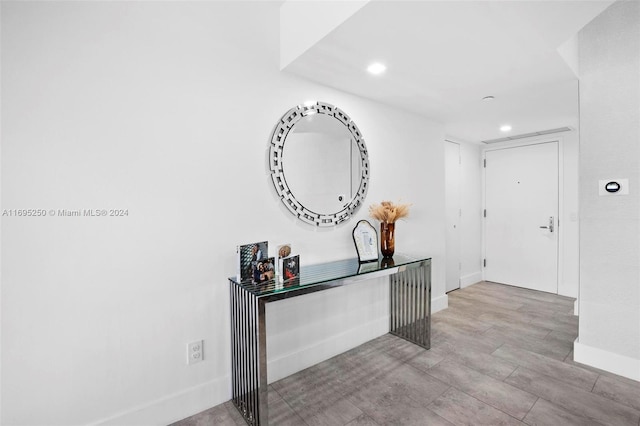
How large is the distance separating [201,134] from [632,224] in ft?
9.67

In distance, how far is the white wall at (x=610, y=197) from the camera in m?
2.12

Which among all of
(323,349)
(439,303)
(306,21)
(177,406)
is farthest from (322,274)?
(439,303)

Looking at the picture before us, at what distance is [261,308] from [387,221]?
1395 millimetres

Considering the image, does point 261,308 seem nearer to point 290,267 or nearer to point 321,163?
point 290,267

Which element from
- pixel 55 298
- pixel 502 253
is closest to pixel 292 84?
pixel 55 298

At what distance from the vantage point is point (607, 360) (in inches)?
88.4

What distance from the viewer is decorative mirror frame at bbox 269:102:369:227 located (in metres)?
2.14

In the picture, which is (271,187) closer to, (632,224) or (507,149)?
(632,224)

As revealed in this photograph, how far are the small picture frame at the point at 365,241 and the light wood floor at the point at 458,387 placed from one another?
0.80 metres

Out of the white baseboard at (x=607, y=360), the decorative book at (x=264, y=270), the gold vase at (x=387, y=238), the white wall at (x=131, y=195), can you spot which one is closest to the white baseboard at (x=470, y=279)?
the white baseboard at (x=607, y=360)

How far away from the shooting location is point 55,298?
1.45m

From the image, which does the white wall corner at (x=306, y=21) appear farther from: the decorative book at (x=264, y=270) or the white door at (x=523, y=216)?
the white door at (x=523, y=216)

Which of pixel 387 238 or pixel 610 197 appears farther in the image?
pixel 387 238

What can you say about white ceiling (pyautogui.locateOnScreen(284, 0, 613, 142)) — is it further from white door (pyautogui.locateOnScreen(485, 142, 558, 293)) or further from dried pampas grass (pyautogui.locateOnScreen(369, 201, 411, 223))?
white door (pyautogui.locateOnScreen(485, 142, 558, 293))
